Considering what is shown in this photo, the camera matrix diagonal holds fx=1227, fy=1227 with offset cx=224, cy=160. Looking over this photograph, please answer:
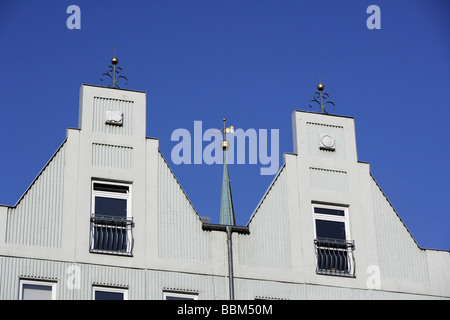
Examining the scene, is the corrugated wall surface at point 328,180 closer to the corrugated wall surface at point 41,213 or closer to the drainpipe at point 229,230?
the drainpipe at point 229,230

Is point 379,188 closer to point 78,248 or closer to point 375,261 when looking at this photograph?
point 375,261

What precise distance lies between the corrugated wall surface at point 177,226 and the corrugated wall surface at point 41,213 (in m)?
3.07

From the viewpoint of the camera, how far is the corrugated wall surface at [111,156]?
3734cm

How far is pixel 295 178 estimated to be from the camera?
127 ft

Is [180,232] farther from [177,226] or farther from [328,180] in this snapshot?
[328,180]

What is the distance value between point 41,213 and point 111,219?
2.10m

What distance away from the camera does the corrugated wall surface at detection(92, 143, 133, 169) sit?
37344mm

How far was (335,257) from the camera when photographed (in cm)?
3778

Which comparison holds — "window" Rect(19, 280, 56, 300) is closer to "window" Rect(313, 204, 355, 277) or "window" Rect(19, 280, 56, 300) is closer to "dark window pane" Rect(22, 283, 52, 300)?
"dark window pane" Rect(22, 283, 52, 300)

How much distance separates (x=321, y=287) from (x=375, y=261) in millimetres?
2079

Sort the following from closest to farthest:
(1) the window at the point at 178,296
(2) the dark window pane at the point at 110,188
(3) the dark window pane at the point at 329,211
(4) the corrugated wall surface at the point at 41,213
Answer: (4) the corrugated wall surface at the point at 41,213 → (1) the window at the point at 178,296 → (2) the dark window pane at the point at 110,188 → (3) the dark window pane at the point at 329,211

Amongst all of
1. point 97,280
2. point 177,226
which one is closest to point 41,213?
point 97,280

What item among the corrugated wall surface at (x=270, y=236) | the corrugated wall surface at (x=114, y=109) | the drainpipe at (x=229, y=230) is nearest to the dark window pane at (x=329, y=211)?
the corrugated wall surface at (x=270, y=236)

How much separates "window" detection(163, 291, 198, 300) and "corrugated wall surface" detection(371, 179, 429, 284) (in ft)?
20.1
